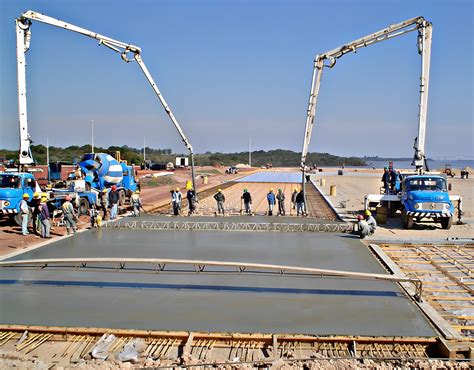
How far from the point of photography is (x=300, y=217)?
73.0ft

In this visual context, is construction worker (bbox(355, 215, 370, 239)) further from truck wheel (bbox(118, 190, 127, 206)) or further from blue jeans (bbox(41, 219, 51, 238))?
truck wheel (bbox(118, 190, 127, 206))

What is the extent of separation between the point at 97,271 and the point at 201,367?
6.07 metres

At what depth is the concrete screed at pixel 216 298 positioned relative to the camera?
27.1ft

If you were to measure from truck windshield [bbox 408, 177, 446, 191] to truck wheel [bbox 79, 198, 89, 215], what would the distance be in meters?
15.3

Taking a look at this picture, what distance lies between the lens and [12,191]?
60.2 ft

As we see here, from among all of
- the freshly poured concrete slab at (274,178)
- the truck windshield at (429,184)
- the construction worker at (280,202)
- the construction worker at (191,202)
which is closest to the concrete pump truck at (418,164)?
the truck windshield at (429,184)

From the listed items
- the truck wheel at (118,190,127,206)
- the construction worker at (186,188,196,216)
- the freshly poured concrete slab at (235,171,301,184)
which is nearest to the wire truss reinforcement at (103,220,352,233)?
the construction worker at (186,188,196,216)

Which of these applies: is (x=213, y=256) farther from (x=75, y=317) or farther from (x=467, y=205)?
(x=467, y=205)

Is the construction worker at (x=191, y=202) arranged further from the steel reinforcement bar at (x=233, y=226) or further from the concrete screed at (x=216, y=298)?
the concrete screed at (x=216, y=298)

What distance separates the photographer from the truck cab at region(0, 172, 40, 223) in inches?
720

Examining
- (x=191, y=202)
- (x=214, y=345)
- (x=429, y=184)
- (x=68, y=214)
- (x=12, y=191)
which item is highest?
(x=429, y=184)

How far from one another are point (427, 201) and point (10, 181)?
1753cm

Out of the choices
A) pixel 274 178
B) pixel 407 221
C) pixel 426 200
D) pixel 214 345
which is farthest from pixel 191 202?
pixel 274 178

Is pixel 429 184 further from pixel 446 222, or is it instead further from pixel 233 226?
pixel 233 226
